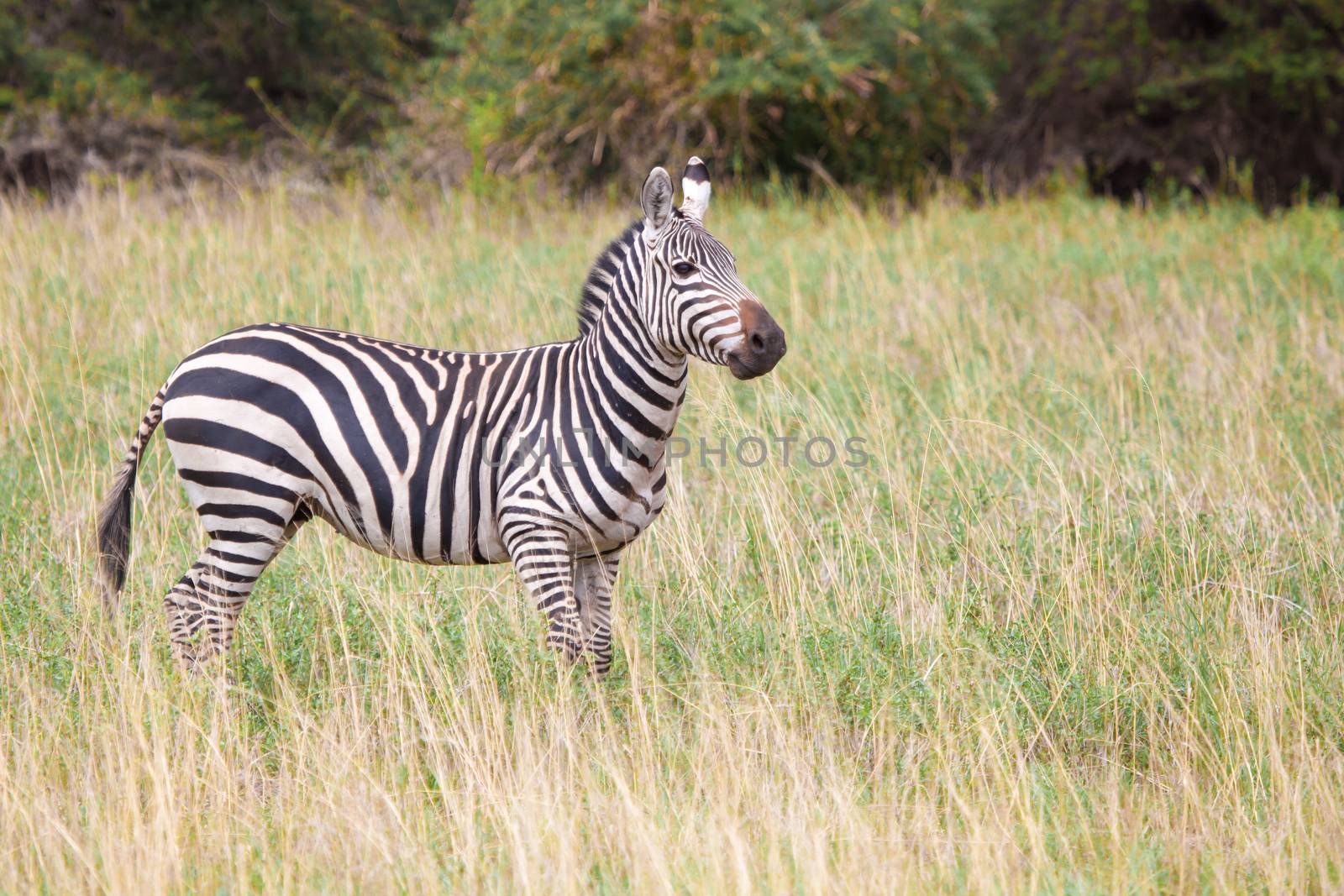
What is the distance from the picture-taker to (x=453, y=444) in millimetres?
4012

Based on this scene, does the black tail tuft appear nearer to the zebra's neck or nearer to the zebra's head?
the zebra's neck

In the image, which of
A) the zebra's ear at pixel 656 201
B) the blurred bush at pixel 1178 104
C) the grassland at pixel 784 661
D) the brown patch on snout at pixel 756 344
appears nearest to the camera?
the grassland at pixel 784 661

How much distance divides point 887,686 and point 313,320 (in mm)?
4875

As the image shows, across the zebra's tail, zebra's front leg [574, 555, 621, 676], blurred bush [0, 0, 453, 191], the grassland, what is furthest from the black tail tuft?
blurred bush [0, 0, 453, 191]

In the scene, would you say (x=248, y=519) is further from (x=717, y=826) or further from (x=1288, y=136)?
(x=1288, y=136)

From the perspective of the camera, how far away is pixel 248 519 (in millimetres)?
3928

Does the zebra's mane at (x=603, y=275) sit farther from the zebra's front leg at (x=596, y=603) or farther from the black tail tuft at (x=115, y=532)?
the black tail tuft at (x=115, y=532)

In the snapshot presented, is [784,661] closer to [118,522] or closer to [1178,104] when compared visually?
[118,522]

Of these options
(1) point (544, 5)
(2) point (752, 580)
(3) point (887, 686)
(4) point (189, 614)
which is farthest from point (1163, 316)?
(1) point (544, 5)

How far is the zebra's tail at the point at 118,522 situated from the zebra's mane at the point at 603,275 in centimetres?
149

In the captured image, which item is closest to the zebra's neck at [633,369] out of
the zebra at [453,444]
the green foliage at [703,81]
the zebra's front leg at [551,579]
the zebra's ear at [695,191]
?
the zebra at [453,444]

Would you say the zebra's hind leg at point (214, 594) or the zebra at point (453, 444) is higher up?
the zebra at point (453, 444)

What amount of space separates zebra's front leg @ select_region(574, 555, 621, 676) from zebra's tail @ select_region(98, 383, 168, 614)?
153 cm

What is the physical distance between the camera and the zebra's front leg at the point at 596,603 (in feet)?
13.4
